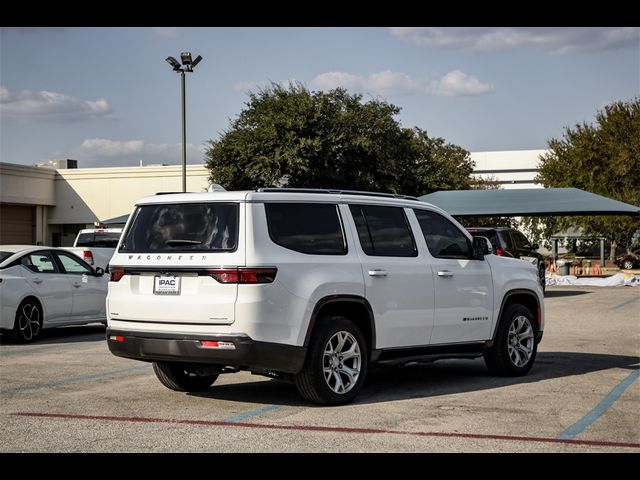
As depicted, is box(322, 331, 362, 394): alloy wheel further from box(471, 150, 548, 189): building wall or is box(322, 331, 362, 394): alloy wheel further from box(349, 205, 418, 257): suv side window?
box(471, 150, 548, 189): building wall

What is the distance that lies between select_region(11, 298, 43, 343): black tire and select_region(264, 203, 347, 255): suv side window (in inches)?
298

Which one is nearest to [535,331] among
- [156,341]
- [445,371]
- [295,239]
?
[445,371]

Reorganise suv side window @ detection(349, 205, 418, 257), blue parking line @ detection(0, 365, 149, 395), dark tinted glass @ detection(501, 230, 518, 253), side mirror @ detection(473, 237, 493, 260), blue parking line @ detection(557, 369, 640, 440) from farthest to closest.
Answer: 1. dark tinted glass @ detection(501, 230, 518, 253)
2. side mirror @ detection(473, 237, 493, 260)
3. blue parking line @ detection(0, 365, 149, 395)
4. suv side window @ detection(349, 205, 418, 257)
5. blue parking line @ detection(557, 369, 640, 440)

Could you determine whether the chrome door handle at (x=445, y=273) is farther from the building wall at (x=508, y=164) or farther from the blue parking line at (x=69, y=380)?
the building wall at (x=508, y=164)

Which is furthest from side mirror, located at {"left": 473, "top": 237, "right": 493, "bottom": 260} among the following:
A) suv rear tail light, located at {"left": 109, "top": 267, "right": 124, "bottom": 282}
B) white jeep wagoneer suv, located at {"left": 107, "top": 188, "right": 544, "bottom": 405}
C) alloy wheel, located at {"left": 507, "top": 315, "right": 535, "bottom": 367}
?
suv rear tail light, located at {"left": 109, "top": 267, "right": 124, "bottom": 282}

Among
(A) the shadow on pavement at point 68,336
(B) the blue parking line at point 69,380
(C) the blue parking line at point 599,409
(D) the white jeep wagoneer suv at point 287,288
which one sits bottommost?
(A) the shadow on pavement at point 68,336

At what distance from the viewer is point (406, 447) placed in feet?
23.9

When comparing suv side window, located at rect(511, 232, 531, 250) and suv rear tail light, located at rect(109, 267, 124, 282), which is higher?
suv side window, located at rect(511, 232, 531, 250)

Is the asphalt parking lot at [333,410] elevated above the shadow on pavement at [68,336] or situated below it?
above

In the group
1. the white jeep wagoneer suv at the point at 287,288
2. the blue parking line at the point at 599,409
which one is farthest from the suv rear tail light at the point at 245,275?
the blue parking line at the point at 599,409

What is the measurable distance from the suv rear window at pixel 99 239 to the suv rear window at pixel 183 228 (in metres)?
19.2

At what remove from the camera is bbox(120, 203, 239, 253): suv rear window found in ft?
29.4

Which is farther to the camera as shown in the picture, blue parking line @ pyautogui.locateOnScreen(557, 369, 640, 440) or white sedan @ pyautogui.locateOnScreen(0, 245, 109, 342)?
white sedan @ pyautogui.locateOnScreen(0, 245, 109, 342)

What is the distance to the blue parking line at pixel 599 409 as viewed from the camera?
26.2 ft
